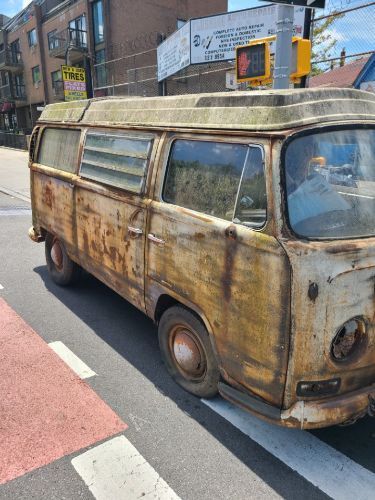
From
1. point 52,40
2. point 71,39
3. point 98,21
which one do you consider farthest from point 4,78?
point 98,21

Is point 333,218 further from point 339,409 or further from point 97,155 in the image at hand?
point 97,155

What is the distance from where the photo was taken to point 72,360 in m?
3.82

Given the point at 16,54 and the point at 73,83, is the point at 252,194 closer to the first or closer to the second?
the point at 73,83

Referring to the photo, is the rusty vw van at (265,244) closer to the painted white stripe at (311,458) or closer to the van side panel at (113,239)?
the van side panel at (113,239)

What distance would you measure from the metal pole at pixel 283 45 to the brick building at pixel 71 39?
12.1m

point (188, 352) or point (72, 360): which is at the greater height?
point (188, 352)

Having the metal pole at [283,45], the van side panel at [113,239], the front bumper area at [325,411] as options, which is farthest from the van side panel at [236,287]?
the metal pole at [283,45]

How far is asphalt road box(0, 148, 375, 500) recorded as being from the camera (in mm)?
2463

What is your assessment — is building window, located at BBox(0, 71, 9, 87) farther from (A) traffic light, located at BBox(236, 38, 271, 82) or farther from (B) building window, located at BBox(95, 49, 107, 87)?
(A) traffic light, located at BBox(236, 38, 271, 82)

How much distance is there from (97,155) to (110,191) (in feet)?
1.85

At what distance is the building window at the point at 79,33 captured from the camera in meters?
26.2

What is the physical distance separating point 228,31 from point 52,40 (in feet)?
80.8

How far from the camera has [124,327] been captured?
177 inches

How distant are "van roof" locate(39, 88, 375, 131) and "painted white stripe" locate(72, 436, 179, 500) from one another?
225 centimetres
